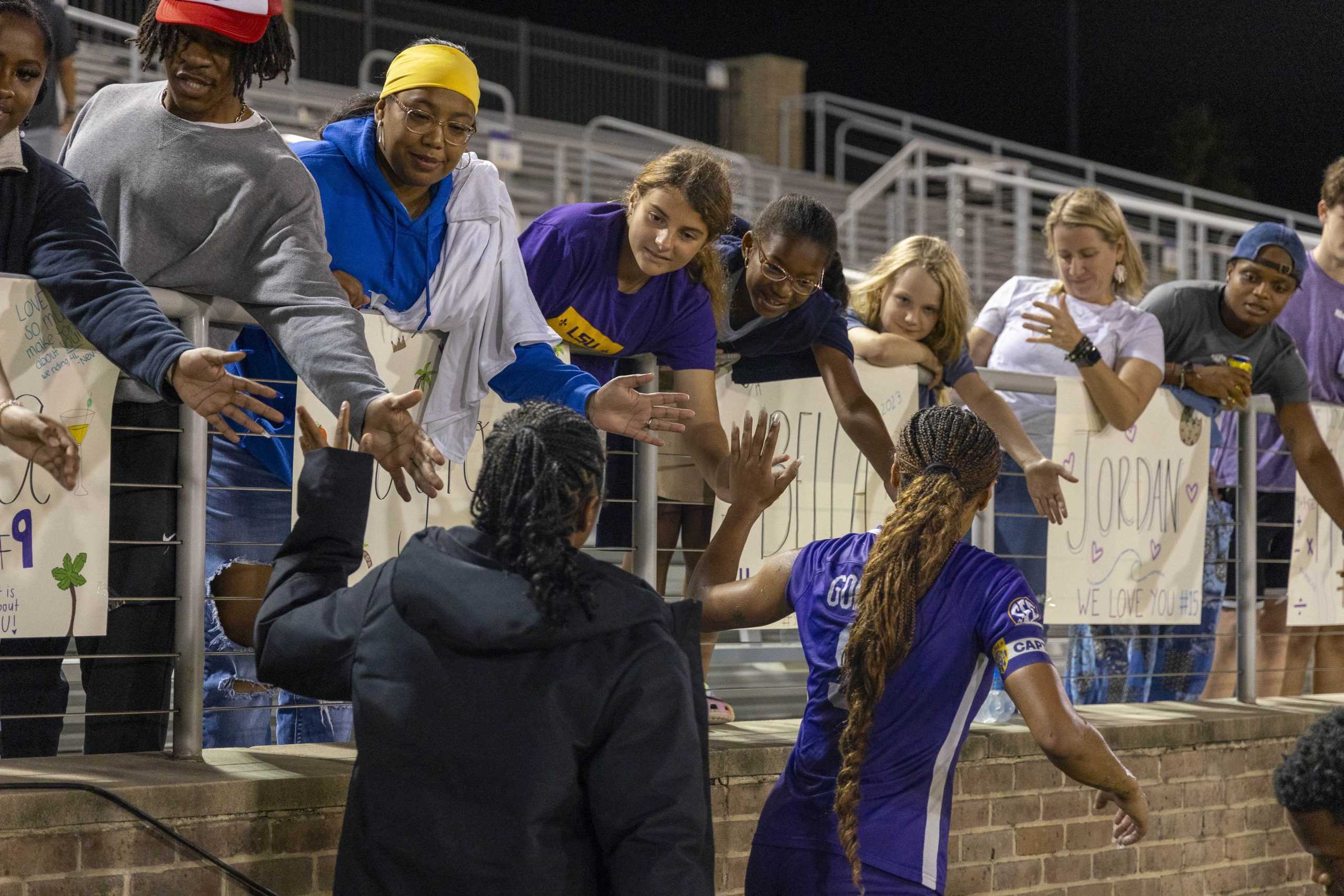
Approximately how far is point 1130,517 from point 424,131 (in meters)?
2.92

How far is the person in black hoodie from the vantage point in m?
2.31

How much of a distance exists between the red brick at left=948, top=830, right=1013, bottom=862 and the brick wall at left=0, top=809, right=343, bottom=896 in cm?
198

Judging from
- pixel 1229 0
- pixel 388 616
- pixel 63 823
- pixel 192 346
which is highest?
pixel 1229 0

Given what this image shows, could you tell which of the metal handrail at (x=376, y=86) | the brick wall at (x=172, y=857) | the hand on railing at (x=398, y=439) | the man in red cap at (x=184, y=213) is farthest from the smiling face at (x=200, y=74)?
the metal handrail at (x=376, y=86)

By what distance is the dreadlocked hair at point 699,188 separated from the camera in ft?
12.4

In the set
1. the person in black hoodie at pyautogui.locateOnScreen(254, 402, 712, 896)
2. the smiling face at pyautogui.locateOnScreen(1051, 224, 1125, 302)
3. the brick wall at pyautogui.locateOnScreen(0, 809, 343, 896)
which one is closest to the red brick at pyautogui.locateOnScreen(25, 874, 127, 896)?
the brick wall at pyautogui.locateOnScreen(0, 809, 343, 896)

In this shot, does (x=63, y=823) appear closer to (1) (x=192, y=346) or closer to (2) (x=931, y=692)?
(1) (x=192, y=346)

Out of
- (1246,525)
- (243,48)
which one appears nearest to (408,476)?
(243,48)

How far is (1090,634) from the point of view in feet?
17.4

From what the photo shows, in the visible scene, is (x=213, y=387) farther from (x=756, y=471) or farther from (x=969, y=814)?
(x=969, y=814)

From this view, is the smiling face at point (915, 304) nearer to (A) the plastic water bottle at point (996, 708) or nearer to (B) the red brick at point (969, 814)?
(A) the plastic water bottle at point (996, 708)

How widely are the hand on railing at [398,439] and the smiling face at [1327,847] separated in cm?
178

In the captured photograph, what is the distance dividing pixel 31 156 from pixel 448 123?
3.01ft

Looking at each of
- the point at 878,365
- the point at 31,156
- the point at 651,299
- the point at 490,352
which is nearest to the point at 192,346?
the point at 31,156
